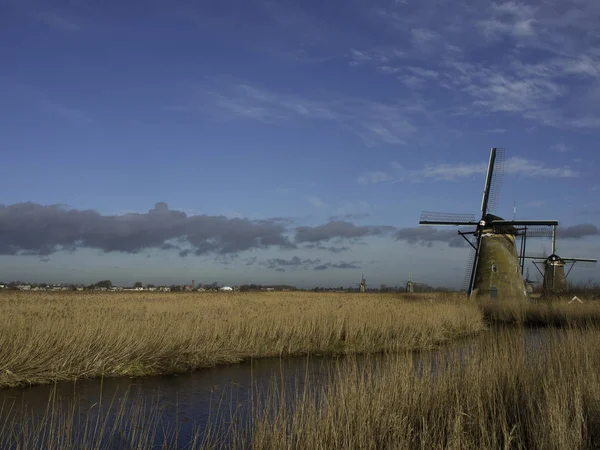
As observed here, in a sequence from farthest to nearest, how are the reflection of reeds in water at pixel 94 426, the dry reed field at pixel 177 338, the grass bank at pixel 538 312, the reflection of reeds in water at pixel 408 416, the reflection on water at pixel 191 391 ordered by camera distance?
1. the grass bank at pixel 538 312
2. the dry reed field at pixel 177 338
3. the reflection on water at pixel 191 391
4. the reflection of reeds in water at pixel 94 426
5. the reflection of reeds in water at pixel 408 416

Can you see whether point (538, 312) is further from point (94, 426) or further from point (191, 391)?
point (94, 426)

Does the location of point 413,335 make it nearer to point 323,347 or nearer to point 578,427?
point 323,347

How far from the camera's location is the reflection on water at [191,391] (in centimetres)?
664

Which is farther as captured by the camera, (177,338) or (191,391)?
(177,338)

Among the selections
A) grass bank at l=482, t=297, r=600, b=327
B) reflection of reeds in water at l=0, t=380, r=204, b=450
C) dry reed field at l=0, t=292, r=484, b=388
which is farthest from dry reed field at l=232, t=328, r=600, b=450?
grass bank at l=482, t=297, r=600, b=327

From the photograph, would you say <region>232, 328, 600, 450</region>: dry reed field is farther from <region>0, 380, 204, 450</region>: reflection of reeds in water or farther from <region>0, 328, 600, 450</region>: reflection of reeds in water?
<region>0, 380, 204, 450</region>: reflection of reeds in water

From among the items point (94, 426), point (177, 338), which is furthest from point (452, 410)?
point (177, 338)

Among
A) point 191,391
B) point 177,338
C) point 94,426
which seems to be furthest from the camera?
point 177,338

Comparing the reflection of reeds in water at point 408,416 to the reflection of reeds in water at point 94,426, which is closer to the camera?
the reflection of reeds in water at point 408,416

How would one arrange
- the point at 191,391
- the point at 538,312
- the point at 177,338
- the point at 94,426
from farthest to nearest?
the point at 538,312 < the point at 177,338 < the point at 191,391 < the point at 94,426

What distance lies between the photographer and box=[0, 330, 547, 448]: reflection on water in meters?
6.64

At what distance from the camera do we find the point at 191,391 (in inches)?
345

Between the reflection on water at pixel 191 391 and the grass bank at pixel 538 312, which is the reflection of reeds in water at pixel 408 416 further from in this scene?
the grass bank at pixel 538 312

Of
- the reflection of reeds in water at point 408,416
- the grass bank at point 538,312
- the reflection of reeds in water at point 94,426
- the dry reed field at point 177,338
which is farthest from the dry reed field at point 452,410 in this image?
the grass bank at point 538,312
